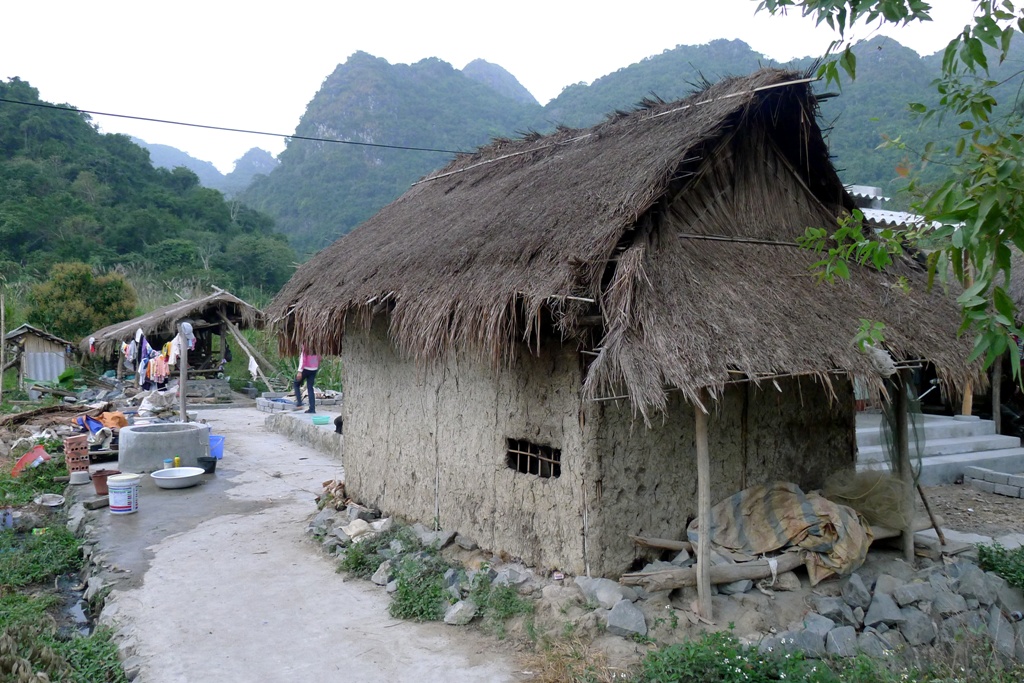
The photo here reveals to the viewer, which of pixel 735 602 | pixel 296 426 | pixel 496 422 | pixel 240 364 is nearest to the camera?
pixel 735 602

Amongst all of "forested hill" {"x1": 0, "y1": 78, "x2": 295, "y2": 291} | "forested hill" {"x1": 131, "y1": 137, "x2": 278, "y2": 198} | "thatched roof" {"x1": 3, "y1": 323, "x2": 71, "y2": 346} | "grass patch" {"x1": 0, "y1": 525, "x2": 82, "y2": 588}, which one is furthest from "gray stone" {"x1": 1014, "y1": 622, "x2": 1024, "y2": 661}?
"forested hill" {"x1": 131, "y1": 137, "x2": 278, "y2": 198}

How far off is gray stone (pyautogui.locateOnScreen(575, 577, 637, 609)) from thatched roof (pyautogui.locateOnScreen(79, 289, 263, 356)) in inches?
595

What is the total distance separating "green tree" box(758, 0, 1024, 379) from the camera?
2.32m

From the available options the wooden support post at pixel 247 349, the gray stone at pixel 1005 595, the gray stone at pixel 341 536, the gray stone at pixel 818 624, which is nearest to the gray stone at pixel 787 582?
the gray stone at pixel 818 624

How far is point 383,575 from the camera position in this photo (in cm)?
590

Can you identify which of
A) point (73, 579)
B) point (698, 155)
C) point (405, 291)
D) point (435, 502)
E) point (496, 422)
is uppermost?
point (698, 155)

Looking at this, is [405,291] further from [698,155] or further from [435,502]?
[698,155]

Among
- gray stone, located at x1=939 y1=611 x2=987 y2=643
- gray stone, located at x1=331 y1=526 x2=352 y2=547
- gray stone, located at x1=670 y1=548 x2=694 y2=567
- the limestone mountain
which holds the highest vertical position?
the limestone mountain

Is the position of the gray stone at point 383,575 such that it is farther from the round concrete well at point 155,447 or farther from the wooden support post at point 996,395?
the wooden support post at point 996,395

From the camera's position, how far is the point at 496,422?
586cm

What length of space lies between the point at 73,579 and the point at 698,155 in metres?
6.43

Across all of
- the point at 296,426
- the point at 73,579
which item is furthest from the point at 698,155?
the point at 296,426

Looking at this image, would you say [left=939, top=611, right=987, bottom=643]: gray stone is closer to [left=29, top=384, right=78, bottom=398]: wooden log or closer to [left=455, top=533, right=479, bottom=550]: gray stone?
[left=455, top=533, right=479, bottom=550]: gray stone

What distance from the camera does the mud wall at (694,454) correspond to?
16.7 ft
